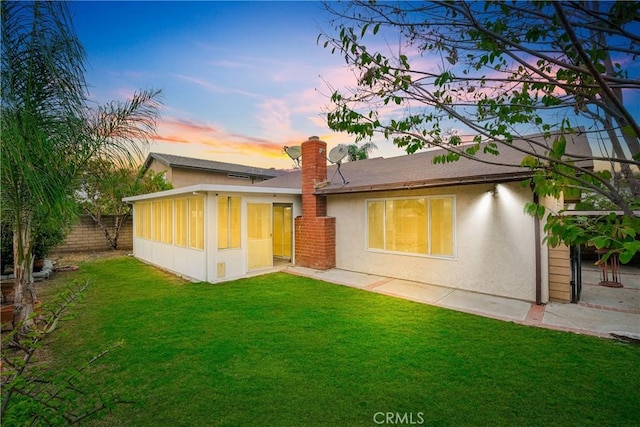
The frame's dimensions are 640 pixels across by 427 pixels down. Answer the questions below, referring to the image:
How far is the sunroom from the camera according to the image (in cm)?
888

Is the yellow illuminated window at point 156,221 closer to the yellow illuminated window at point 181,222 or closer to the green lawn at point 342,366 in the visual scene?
the yellow illuminated window at point 181,222

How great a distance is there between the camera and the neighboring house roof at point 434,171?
6590 mm

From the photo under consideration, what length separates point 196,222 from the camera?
933cm

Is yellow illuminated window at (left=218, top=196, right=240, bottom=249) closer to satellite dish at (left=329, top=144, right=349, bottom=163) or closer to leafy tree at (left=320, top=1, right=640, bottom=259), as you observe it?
satellite dish at (left=329, top=144, right=349, bottom=163)

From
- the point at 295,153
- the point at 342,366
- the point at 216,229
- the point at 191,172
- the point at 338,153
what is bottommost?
the point at 342,366

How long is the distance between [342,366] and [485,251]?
506cm

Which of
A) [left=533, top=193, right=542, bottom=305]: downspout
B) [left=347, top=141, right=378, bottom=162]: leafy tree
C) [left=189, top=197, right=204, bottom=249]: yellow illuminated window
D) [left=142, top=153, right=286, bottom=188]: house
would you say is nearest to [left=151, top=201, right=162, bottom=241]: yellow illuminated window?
[left=189, top=197, right=204, bottom=249]: yellow illuminated window

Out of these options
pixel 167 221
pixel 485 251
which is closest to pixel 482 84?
pixel 485 251

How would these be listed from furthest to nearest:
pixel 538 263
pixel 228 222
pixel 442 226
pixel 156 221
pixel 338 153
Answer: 1. pixel 156 221
2. pixel 338 153
3. pixel 228 222
4. pixel 442 226
5. pixel 538 263

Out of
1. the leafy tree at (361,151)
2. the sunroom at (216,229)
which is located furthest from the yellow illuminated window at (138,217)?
→ the leafy tree at (361,151)

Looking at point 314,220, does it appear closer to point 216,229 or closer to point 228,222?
point 228,222

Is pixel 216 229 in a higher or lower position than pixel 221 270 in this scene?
higher

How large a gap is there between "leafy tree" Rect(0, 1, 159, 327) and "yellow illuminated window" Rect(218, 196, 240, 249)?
14.7 feet

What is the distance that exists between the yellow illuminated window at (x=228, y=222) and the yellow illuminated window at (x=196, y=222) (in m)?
0.54
